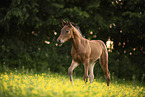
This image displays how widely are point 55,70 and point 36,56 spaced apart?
1.61 meters

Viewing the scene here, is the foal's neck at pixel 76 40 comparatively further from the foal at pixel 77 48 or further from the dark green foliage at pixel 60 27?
the dark green foliage at pixel 60 27

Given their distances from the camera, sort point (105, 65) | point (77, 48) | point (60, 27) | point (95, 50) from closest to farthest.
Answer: point (77, 48) < point (95, 50) < point (105, 65) < point (60, 27)

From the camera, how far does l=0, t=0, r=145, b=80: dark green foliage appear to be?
12.7 meters

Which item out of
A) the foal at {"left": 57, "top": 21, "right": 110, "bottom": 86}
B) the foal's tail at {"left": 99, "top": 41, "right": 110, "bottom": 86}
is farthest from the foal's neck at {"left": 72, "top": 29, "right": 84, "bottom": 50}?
the foal's tail at {"left": 99, "top": 41, "right": 110, "bottom": 86}

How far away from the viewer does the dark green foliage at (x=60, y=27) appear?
12680 millimetres

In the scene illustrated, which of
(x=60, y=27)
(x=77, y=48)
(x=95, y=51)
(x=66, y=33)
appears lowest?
(x=95, y=51)

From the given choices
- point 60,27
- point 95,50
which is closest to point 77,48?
point 95,50

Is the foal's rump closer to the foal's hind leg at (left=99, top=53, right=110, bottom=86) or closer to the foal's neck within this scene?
the foal's hind leg at (left=99, top=53, right=110, bottom=86)

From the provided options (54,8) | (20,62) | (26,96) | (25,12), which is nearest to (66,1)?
(54,8)

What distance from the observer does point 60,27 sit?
13.5 meters

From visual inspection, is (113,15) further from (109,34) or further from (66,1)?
(66,1)

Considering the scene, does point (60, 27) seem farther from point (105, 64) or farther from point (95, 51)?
point (95, 51)

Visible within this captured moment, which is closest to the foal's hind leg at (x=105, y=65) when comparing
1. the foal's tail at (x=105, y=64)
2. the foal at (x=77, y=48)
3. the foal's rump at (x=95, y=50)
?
the foal's tail at (x=105, y=64)

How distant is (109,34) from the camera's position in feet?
44.3
